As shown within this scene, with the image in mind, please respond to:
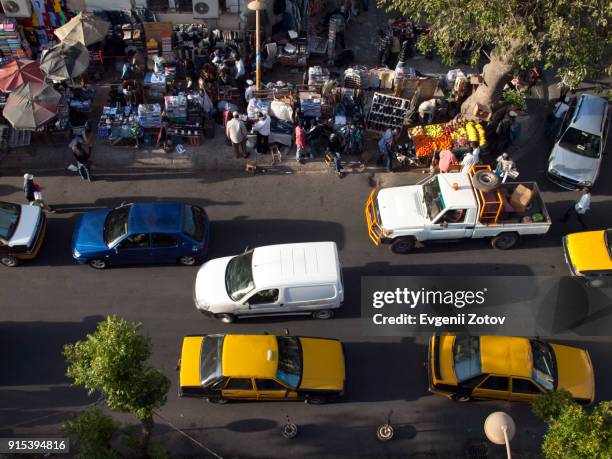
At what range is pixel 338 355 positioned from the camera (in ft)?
44.1

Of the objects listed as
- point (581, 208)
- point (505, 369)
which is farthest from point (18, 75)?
point (581, 208)

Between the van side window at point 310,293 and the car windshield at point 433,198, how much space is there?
3.73m

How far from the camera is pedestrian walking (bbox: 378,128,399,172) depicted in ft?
59.4

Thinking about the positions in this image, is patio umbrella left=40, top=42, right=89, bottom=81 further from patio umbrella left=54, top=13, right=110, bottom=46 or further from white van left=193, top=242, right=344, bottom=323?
white van left=193, top=242, right=344, bottom=323

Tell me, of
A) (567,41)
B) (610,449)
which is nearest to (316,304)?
(610,449)

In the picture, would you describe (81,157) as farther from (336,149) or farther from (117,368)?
(117,368)

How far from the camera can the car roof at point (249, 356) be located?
12578 millimetres

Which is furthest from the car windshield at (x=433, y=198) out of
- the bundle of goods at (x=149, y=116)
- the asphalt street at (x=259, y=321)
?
the bundle of goods at (x=149, y=116)

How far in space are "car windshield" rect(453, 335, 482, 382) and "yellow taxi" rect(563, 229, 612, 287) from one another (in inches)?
166

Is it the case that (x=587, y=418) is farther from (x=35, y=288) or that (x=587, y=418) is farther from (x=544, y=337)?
(x=35, y=288)

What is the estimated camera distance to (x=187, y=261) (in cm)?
1574

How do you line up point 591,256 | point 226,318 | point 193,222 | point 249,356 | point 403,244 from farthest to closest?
point 403,244, point 193,222, point 591,256, point 226,318, point 249,356

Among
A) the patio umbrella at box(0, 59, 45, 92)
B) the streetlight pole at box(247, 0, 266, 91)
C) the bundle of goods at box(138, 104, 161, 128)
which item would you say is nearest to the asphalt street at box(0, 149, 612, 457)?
the bundle of goods at box(138, 104, 161, 128)

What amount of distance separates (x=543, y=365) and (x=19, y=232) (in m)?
13.6
